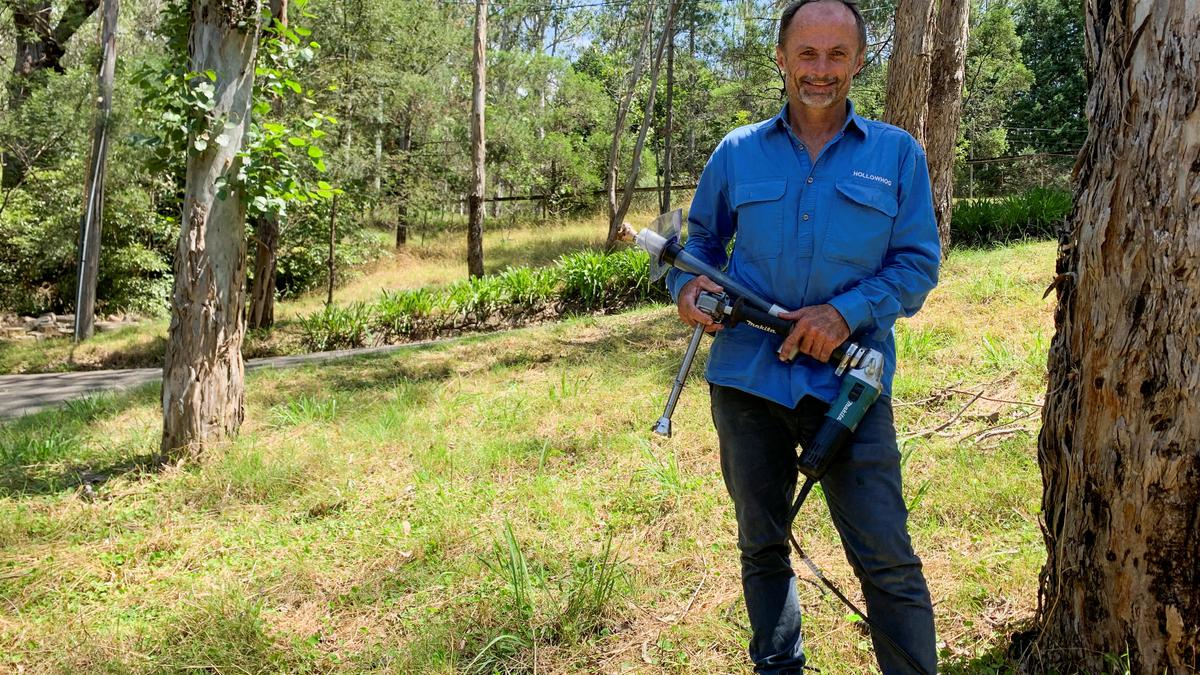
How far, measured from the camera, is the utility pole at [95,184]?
1548cm

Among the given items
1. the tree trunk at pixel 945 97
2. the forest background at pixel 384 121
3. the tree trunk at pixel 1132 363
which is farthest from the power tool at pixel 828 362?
the tree trunk at pixel 945 97

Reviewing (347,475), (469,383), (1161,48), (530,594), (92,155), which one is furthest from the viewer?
(92,155)

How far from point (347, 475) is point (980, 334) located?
481 cm

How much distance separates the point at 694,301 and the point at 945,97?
26.9ft

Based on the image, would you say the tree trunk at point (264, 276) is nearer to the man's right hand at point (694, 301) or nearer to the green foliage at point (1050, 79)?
the man's right hand at point (694, 301)

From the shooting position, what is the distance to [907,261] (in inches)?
88.1

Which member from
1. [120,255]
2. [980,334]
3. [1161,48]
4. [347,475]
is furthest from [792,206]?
[120,255]

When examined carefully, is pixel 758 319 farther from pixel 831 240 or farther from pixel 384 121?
pixel 384 121

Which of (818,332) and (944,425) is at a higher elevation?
(818,332)

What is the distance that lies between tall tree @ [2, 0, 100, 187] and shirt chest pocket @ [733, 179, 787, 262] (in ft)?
61.7

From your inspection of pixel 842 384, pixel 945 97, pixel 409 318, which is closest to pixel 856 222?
pixel 842 384

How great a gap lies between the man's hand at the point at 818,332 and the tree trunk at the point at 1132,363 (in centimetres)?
77

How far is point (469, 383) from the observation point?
7.18 m

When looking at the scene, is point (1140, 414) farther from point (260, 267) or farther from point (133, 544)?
point (260, 267)
